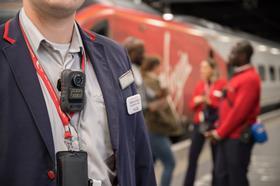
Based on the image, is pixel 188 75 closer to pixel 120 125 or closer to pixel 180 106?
pixel 180 106

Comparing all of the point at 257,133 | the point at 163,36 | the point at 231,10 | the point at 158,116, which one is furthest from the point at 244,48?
the point at 231,10

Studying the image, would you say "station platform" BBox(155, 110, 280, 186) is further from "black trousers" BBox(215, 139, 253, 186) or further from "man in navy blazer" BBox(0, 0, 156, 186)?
"man in navy blazer" BBox(0, 0, 156, 186)

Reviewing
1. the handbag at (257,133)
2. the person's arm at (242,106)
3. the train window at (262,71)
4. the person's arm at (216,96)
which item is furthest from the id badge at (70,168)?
the train window at (262,71)

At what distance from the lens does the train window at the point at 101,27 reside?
6.77 metres

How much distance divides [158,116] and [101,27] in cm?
210

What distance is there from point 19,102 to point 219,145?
11.8ft

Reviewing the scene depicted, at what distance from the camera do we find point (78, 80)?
5.18ft

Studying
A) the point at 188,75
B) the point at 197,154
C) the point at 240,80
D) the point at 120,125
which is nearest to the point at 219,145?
the point at 240,80

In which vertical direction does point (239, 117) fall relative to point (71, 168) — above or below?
below

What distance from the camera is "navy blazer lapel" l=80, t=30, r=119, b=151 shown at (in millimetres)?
1693

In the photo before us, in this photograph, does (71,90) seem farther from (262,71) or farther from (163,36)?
(262,71)

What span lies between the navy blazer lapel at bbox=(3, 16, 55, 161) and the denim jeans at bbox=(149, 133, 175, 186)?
152 inches

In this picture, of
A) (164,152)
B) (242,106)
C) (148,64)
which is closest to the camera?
(242,106)

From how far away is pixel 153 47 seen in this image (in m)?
8.84
